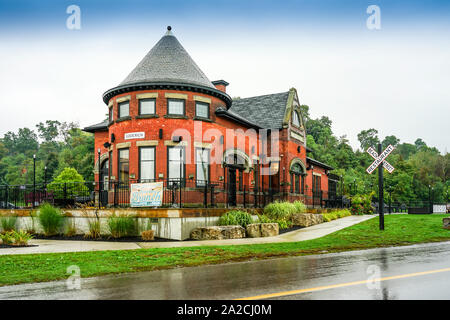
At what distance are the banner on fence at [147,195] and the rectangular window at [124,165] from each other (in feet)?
14.4

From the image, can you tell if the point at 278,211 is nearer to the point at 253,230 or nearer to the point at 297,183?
the point at 253,230

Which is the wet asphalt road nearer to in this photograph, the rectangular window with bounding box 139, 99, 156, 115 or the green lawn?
the green lawn

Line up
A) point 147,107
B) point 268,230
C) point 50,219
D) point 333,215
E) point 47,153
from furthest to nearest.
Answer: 1. point 47,153
2. point 333,215
3. point 147,107
4. point 50,219
5. point 268,230

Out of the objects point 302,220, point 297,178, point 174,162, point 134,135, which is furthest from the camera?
point 297,178

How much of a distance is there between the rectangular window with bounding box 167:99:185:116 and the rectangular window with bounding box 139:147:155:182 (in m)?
2.28

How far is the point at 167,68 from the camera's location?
2230 cm

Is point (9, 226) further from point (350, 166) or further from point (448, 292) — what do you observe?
point (350, 166)

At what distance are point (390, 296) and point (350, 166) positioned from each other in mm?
80131

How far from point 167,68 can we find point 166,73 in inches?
22.2

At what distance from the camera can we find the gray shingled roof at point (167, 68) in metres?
21.6

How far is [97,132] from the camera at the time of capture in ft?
89.2

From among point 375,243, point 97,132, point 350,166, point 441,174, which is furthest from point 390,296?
point 441,174

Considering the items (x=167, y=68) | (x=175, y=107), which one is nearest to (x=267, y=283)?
(x=175, y=107)

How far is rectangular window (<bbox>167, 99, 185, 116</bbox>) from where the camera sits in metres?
21.4
